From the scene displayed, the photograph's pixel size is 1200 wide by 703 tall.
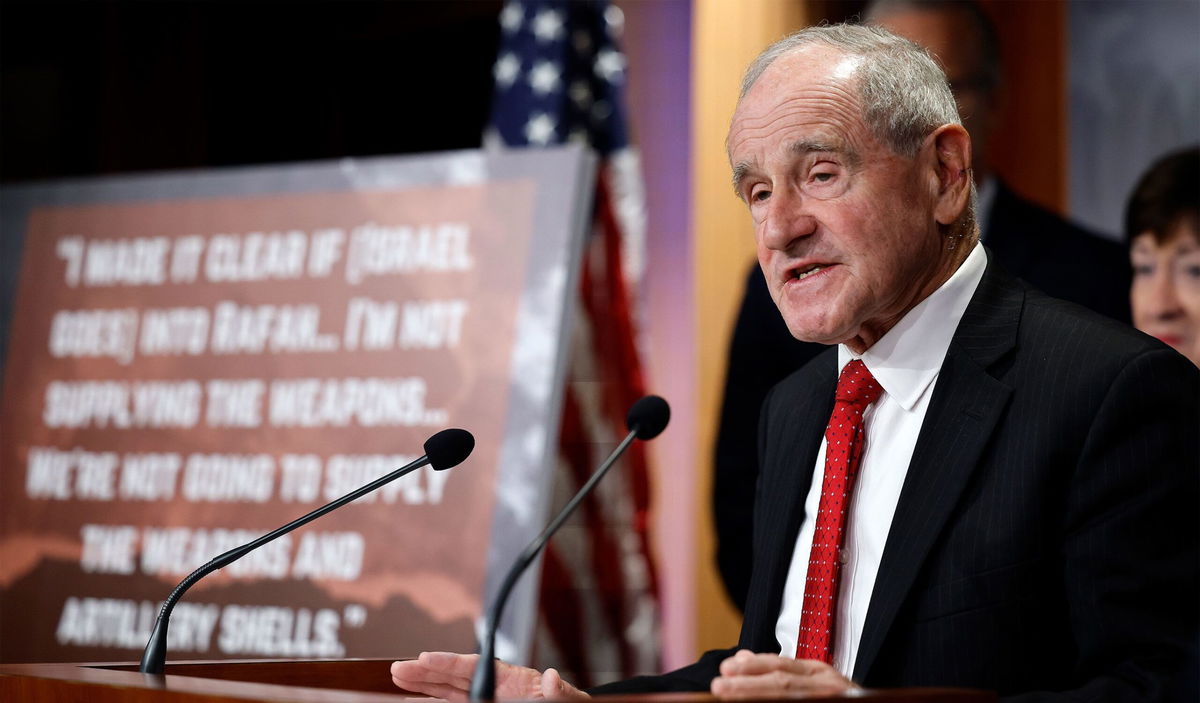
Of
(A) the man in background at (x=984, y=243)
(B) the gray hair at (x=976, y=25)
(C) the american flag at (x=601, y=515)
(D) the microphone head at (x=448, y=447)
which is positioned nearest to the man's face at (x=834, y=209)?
(D) the microphone head at (x=448, y=447)

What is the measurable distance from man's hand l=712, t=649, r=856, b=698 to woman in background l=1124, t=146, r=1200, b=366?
186 centimetres

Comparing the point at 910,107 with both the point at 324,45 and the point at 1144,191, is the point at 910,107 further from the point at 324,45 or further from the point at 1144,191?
the point at 324,45

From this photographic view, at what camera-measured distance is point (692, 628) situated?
4879mm

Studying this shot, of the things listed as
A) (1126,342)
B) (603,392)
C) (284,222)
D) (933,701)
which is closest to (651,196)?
(603,392)

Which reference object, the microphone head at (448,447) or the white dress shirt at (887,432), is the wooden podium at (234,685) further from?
the white dress shirt at (887,432)

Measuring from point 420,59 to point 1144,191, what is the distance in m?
3.51

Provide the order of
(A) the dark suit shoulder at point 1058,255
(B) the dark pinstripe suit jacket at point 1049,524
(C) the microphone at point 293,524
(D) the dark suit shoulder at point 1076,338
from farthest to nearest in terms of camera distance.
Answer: (A) the dark suit shoulder at point 1058,255 < (C) the microphone at point 293,524 < (D) the dark suit shoulder at point 1076,338 < (B) the dark pinstripe suit jacket at point 1049,524

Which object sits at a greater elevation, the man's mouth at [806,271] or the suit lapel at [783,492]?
the man's mouth at [806,271]

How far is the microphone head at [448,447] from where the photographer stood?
1744 millimetres

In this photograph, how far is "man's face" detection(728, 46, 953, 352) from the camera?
69.0 inches

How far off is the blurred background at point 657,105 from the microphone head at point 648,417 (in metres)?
1.84

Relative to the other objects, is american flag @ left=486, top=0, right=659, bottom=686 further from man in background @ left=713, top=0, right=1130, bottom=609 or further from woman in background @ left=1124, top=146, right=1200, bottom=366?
woman in background @ left=1124, top=146, right=1200, bottom=366

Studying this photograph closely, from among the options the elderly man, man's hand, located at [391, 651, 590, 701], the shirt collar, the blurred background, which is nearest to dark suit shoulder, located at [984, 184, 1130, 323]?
the blurred background

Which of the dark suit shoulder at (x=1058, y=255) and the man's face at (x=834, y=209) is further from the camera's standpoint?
the dark suit shoulder at (x=1058, y=255)
